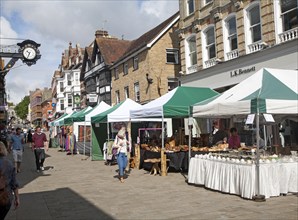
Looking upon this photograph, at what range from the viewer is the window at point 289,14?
14.7m

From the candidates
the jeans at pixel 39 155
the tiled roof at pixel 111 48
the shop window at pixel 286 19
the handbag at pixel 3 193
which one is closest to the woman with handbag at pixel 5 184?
the handbag at pixel 3 193

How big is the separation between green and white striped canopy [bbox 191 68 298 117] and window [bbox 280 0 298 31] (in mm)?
5437

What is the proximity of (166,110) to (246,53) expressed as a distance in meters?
6.56

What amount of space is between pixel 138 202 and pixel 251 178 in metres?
2.65

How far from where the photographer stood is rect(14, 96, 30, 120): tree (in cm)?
15062

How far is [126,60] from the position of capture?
3178 cm

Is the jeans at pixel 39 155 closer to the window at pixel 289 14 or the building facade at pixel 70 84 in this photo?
the window at pixel 289 14

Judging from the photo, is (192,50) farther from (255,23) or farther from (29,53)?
(29,53)

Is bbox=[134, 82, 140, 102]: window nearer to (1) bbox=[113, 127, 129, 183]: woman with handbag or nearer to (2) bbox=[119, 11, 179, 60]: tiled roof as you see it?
(2) bbox=[119, 11, 179, 60]: tiled roof

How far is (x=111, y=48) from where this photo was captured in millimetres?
38000

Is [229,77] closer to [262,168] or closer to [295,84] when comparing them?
[295,84]

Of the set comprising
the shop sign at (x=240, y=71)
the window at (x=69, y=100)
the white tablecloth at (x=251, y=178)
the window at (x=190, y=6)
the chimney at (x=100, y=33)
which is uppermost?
the chimney at (x=100, y=33)

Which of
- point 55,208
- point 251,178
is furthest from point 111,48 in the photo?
point 251,178

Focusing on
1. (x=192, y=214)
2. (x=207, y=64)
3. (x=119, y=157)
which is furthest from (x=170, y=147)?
(x=207, y=64)
